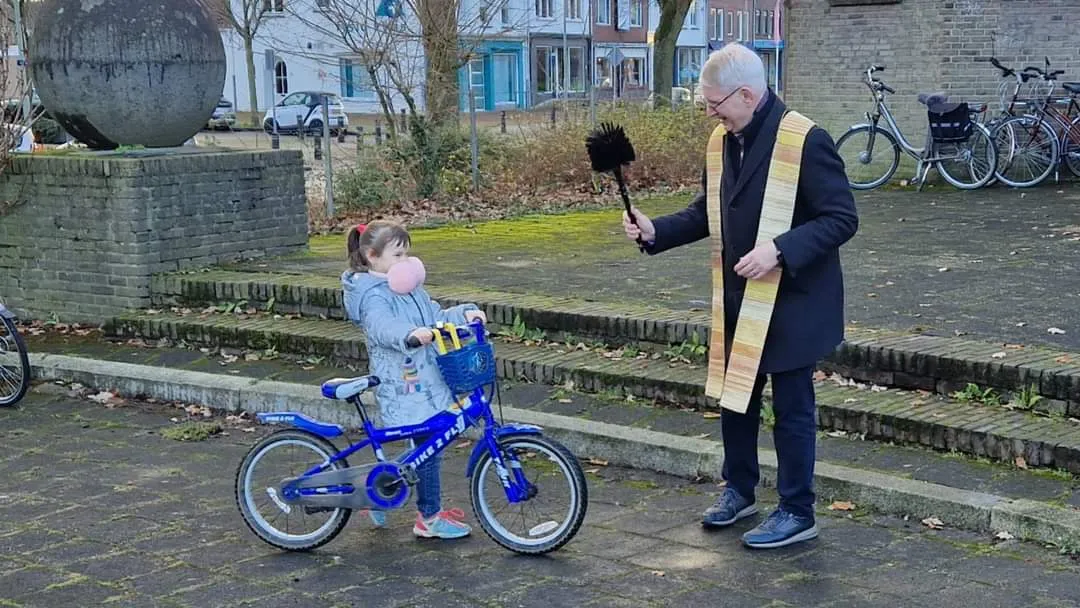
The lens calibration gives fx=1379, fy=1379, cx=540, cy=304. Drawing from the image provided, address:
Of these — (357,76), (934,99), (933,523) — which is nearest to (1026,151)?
(934,99)

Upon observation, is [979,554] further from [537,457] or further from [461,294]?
[461,294]

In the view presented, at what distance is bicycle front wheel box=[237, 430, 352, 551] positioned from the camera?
5.40 m

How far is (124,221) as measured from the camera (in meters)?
9.95

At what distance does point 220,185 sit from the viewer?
1042 cm

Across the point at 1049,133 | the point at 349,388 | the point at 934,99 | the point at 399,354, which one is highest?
the point at 934,99

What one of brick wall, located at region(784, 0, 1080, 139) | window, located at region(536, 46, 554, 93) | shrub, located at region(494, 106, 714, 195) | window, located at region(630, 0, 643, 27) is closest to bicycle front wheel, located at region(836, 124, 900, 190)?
brick wall, located at region(784, 0, 1080, 139)

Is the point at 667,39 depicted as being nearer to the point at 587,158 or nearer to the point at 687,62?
the point at 587,158

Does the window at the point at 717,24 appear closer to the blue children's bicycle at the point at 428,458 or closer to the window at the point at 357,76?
the window at the point at 357,76

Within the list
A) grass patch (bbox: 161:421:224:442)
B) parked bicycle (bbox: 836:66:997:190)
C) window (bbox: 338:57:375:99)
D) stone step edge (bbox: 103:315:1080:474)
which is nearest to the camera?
stone step edge (bbox: 103:315:1080:474)

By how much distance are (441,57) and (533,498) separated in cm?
1363

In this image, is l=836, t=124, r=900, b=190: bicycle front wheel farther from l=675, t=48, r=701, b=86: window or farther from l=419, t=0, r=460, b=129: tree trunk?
l=675, t=48, r=701, b=86: window

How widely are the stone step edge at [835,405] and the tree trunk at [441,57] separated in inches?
356

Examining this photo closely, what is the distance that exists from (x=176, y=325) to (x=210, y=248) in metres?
1.14

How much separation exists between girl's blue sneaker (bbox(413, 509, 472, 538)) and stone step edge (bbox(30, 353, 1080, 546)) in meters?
1.19
